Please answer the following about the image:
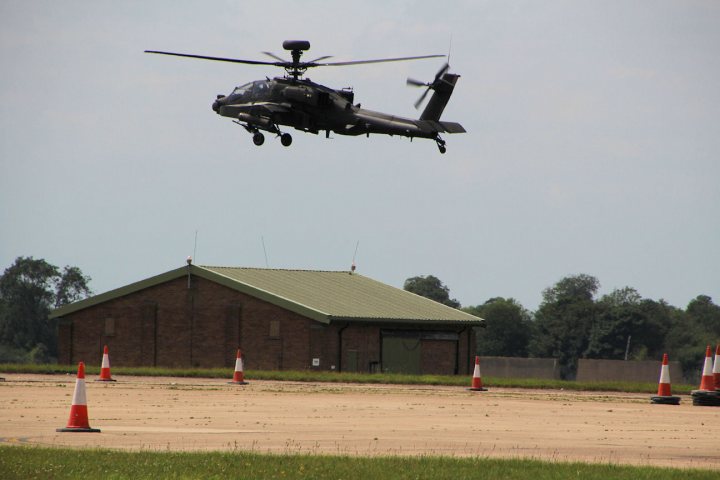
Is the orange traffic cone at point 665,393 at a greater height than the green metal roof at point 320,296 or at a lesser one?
lesser

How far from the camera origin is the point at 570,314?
118 metres

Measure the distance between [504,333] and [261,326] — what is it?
3015 inches

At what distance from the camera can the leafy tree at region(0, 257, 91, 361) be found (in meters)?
111

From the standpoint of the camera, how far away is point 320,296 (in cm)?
5359

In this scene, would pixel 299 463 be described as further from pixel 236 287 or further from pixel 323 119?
pixel 236 287

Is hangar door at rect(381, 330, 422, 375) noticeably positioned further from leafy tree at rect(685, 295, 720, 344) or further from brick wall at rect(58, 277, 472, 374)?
leafy tree at rect(685, 295, 720, 344)

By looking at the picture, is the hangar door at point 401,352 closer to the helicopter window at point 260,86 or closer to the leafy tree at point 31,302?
the helicopter window at point 260,86

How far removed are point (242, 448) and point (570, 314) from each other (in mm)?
105023

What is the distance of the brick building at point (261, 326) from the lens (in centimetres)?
Result: 5003

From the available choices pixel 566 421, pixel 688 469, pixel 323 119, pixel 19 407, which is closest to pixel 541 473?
pixel 688 469

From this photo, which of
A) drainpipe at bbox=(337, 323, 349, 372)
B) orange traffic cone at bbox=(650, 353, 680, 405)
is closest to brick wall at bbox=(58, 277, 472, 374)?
drainpipe at bbox=(337, 323, 349, 372)

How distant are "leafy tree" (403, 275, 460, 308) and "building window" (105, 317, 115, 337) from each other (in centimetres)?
8548

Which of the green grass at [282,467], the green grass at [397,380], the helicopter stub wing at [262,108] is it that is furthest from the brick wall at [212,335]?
the green grass at [282,467]

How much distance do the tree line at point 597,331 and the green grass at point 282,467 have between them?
87309 mm
